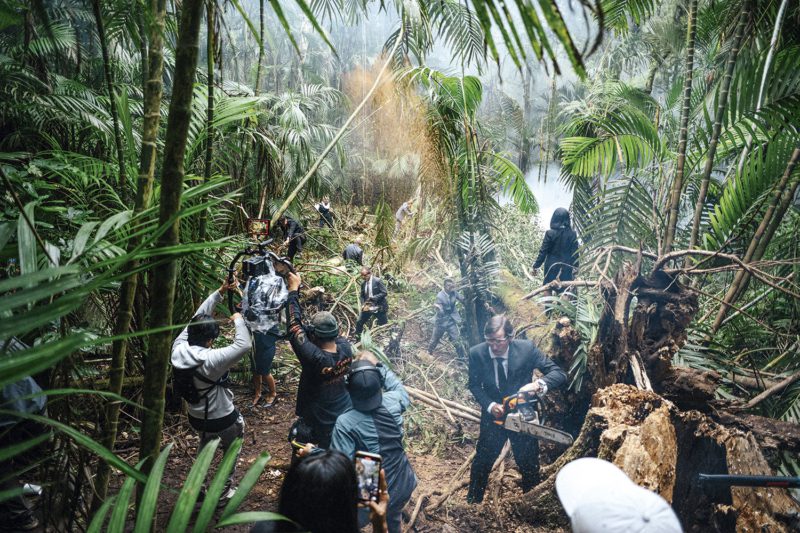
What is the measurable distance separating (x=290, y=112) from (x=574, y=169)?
3.15 m

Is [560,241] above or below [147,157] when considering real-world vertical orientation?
below

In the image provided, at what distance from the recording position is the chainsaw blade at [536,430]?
2.59 metres

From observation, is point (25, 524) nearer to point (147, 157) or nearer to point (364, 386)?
point (364, 386)

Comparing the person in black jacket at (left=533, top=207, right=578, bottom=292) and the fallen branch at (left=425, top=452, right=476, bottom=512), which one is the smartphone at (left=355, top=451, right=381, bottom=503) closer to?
the fallen branch at (left=425, top=452, right=476, bottom=512)

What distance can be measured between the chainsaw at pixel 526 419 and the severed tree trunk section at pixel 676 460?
146 millimetres

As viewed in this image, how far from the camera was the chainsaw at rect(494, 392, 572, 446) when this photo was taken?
8.61 ft

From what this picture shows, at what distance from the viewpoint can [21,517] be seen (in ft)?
6.07

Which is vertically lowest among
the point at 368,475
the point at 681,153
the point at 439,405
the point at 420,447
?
the point at 420,447

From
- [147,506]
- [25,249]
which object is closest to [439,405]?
[147,506]

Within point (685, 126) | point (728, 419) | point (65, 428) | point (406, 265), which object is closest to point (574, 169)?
point (685, 126)

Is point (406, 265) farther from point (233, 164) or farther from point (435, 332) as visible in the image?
point (233, 164)

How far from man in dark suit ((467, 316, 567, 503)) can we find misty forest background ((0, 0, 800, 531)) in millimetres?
271

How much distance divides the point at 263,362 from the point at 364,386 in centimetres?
193

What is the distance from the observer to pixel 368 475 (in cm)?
158
